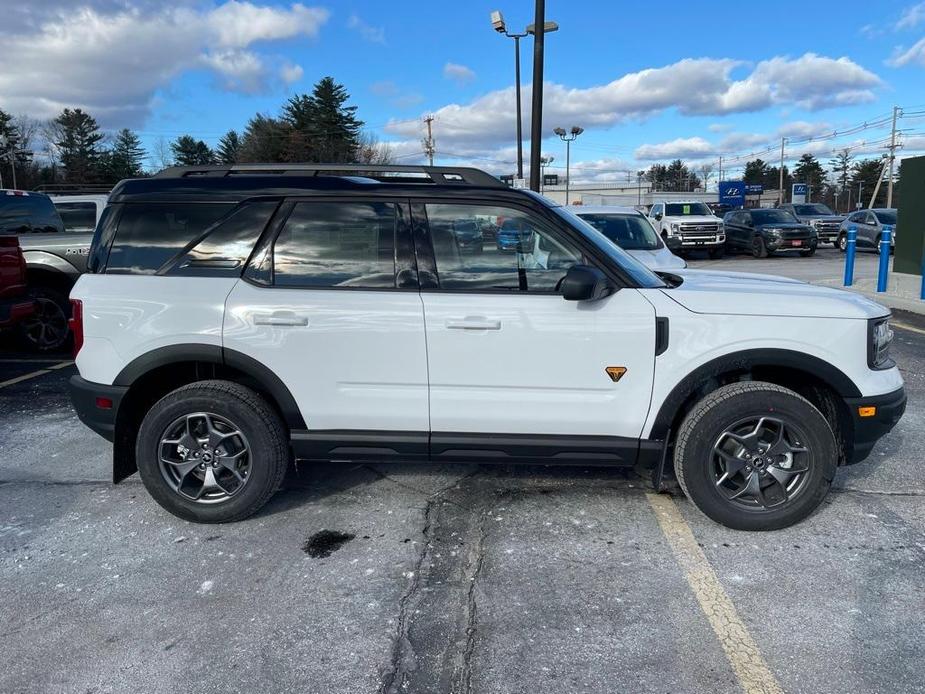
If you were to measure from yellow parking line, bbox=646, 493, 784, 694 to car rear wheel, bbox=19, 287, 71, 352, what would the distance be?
25.0 feet

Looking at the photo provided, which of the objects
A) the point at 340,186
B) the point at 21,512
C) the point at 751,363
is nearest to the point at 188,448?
the point at 21,512

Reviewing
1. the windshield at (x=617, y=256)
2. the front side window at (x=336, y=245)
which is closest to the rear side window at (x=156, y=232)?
the front side window at (x=336, y=245)

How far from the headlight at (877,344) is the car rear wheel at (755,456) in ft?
1.37

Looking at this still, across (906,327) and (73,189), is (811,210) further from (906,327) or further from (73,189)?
(73,189)

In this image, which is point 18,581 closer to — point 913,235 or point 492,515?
point 492,515

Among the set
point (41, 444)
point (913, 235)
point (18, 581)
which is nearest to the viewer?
point (18, 581)

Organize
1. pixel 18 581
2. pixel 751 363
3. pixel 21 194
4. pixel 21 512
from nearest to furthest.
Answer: pixel 18 581 → pixel 751 363 → pixel 21 512 → pixel 21 194

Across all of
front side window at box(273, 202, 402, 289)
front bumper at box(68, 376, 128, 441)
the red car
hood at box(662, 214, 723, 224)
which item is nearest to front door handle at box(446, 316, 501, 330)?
front side window at box(273, 202, 402, 289)

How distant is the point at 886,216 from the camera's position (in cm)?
A: 2295

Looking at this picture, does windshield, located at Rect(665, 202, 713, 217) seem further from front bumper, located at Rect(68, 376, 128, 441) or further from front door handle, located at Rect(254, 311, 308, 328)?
front bumper, located at Rect(68, 376, 128, 441)

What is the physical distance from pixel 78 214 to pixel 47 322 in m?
2.55

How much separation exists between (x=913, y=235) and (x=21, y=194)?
15.8 m

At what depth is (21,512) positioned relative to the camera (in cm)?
412

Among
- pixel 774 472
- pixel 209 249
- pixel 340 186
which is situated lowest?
pixel 774 472
